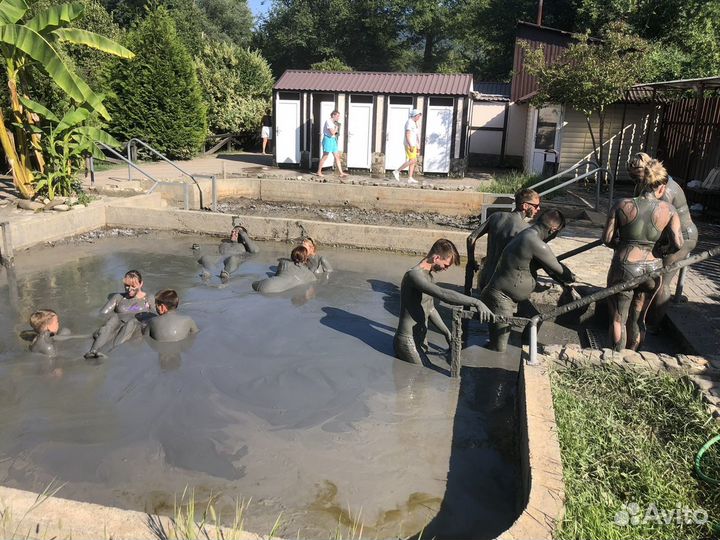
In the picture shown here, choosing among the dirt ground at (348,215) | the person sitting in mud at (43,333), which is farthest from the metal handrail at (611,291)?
the dirt ground at (348,215)

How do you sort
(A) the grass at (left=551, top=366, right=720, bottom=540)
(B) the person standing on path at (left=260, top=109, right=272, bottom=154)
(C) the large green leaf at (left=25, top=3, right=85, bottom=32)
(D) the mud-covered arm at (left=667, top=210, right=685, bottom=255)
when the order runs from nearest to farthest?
(A) the grass at (left=551, top=366, right=720, bottom=540)
(D) the mud-covered arm at (left=667, top=210, right=685, bottom=255)
(C) the large green leaf at (left=25, top=3, right=85, bottom=32)
(B) the person standing on path at (left=260, top=109, right=272, bottom=154)

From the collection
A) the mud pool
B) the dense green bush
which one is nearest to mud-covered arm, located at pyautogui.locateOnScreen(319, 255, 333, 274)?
the mud pool

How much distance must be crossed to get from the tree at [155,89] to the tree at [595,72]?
41.7 ft

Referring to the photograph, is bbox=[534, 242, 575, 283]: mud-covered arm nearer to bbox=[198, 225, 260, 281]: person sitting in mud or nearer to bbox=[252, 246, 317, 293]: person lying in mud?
bbox=[252, 246, 317, 293]: person lying in mud

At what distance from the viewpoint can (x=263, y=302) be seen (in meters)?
9.42

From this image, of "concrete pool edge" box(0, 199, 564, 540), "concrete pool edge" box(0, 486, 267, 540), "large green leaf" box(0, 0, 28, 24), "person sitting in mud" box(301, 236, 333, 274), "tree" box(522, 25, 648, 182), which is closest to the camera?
"concrete pool edge" box(0, 486, 267, 540)

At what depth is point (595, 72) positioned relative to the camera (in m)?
16.4

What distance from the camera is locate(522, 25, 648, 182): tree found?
54.0ft

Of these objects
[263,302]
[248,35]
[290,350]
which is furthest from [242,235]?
[248,35]

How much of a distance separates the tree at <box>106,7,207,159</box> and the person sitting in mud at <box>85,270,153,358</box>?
1568 centimetres

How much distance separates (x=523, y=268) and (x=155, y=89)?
63.1ft

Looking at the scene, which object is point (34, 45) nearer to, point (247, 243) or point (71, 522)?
point (247, 243)

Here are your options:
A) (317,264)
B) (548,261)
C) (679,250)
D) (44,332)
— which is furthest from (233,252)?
(679,250)

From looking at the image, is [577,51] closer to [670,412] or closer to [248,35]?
[670,412]
